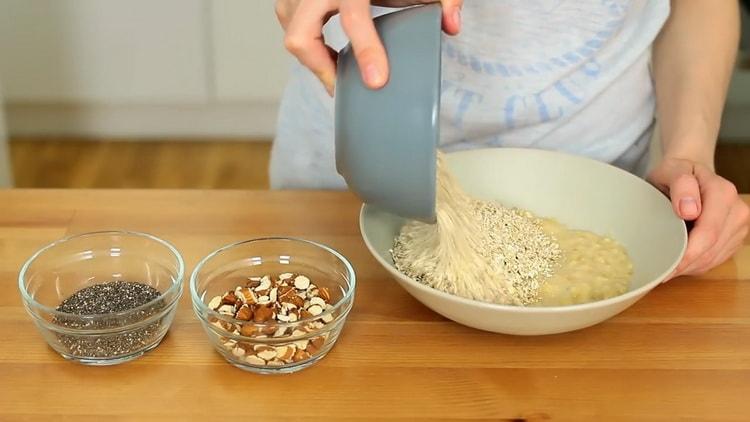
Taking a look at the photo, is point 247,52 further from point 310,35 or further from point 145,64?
point 310,35

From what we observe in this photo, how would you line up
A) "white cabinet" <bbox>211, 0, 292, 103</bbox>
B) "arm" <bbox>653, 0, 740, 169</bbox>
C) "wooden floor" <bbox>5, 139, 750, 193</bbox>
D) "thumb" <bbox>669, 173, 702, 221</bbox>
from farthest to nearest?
1. "wooden floor" <bbox>5, 139, 750, 193</bbox>
2. "white cabinet" <bbox>211, 0, 292, 103</bbox>
3. "arm" <bbox>653, 0, 740, 169</bbox>
4. "thumb" <bbox>669, 173, 702, 221</bbox>

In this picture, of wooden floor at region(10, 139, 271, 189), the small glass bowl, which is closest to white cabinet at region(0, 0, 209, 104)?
wooden floor at region(10, 139, 271, 189)

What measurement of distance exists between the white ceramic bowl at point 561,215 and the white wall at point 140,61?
155 centimetres

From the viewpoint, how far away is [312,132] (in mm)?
1269

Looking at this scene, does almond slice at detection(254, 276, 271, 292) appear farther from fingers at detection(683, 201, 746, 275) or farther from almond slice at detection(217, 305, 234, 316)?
fingers at detection(683, 201, 746, 275)

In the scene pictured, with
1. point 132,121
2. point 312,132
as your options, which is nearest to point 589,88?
point 312,132

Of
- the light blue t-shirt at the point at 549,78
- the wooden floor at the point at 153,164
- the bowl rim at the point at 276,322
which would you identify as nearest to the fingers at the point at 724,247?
the light blue t-shirt at the point at 549,78

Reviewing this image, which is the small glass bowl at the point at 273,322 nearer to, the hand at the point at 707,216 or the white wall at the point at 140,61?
the hand at the point at 707,216

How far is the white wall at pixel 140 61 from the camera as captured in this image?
8.29ft

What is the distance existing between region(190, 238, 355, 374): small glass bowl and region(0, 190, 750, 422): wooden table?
18mm

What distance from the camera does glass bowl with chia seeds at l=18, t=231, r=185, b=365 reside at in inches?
32.1

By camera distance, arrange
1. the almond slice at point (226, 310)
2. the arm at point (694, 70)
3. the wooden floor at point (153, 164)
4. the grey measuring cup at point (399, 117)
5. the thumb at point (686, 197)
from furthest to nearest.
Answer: the wooden floor at point (153, 164), the arm at point (694, 70), the thumb at point (686, 197), the almond slice at point (226, 310), the grey measuring cup at point (399, 117)

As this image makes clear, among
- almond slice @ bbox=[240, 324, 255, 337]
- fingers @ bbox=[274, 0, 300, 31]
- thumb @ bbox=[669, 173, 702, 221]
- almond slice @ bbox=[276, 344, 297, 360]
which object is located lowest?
almond slice @ bbox=[276, 344, 297, 360]

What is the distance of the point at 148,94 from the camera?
2652mm
